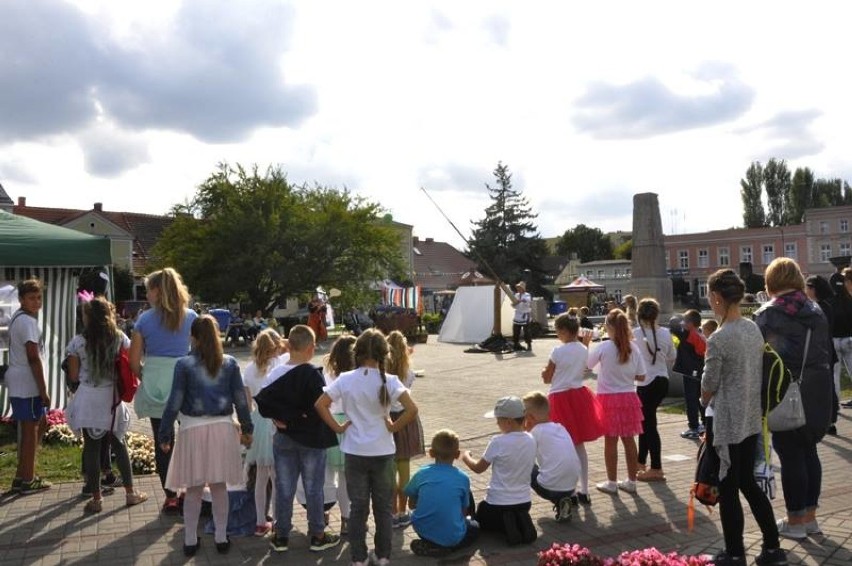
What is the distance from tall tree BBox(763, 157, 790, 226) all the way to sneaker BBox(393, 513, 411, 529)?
316ft

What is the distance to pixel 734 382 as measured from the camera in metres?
4.84

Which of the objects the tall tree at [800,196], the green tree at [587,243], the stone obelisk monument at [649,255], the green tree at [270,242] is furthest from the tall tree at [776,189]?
the stone obelisk monument at [649,255]

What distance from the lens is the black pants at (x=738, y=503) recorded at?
4.81 meters

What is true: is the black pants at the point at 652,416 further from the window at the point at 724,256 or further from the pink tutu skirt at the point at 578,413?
the window at the point at 724,256

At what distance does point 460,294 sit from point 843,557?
22760 mm

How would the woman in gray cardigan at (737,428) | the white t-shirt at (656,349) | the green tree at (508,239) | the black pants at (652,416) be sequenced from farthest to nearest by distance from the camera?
the green tree at (508,239)
the white t-shirt at (656,349)
the black pants at (652,416)
the woman in gray cardigan at (737,428)

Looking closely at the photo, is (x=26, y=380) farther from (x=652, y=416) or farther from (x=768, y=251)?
(x=768, y=251)

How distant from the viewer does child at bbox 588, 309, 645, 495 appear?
6.73 metres

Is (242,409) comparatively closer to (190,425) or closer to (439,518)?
(190,425)

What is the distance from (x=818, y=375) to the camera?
538 cm

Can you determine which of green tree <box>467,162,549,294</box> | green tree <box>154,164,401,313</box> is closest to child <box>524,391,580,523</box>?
green tree <box>154,164,401,313</box>

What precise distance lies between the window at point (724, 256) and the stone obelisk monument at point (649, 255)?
247ft

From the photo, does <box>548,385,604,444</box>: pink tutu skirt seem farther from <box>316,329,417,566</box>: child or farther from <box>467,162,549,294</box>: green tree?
<box>467,162,549,294</box>: green tree

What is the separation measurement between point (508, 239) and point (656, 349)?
6036 centimetres
